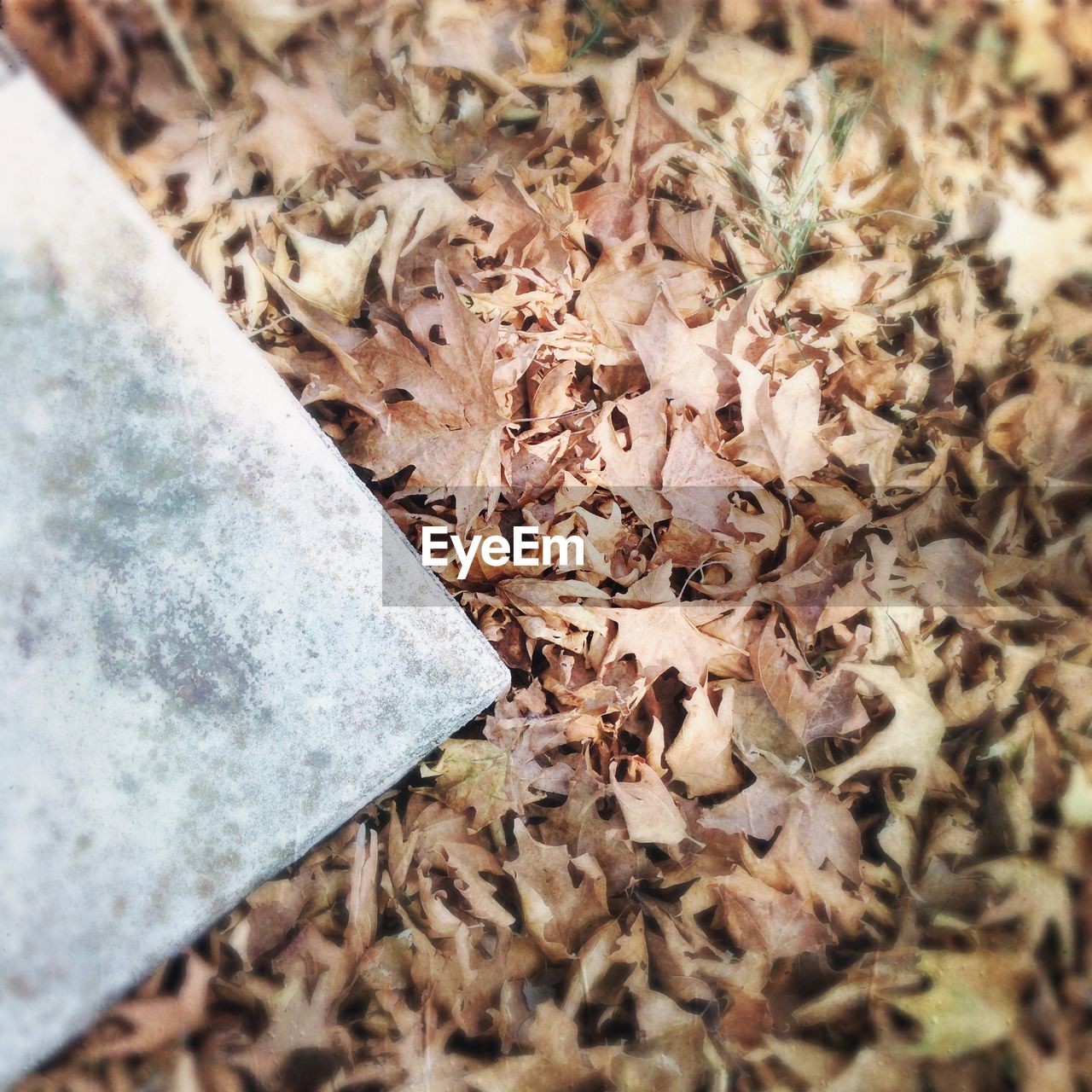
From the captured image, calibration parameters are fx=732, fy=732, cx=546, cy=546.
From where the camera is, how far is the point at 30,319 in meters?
1.15

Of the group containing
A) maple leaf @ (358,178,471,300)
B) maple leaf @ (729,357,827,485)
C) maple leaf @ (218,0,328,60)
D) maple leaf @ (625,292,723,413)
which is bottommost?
maple leaf @ (729,357,827,485)

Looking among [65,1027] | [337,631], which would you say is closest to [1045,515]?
[337,631]

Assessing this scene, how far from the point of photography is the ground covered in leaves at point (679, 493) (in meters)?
1.16

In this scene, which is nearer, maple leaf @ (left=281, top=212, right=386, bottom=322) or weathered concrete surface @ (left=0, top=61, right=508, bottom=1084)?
weathered concrete surface @ (left=0, top=61, right=508, bottom=1084)

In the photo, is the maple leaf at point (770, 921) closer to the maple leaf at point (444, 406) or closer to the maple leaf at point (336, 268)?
the maple leaf at point (444, 406)

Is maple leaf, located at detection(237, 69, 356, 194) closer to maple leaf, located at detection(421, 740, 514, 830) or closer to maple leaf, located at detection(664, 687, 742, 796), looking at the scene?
maple leaf, located at detection(421, 740, 514, 830)

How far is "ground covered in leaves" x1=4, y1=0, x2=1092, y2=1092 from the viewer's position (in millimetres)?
1160

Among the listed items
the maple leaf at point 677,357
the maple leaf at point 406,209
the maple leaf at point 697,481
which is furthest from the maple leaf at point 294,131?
the maple leaf at point 697,481

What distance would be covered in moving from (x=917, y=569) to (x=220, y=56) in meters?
1.49

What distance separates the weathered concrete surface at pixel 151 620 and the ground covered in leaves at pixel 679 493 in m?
0.09

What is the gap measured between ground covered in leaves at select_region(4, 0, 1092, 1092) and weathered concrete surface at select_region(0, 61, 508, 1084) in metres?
0.09

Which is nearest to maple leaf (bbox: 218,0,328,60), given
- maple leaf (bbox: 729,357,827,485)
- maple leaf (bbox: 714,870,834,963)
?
maple leaf (bbox: 729,357,827,485)

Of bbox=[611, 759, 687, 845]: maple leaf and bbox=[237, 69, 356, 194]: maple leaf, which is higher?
bbox=[237, 69, 356, 194]: maple leaf

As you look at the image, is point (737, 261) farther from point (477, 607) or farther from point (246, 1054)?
point (246, 1054)
